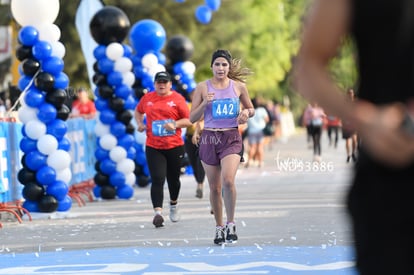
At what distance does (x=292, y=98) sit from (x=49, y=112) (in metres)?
71.0

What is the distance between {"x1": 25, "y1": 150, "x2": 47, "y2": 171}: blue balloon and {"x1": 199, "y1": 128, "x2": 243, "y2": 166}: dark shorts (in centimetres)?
433

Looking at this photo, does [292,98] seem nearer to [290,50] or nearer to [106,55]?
[290,50]

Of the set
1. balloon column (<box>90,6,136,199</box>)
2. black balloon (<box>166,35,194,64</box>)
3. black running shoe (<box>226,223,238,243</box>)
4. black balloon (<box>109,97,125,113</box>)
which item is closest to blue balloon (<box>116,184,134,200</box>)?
balloon column (<box>90,6,136,199</box>)

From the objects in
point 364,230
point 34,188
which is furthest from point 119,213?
point 364,230

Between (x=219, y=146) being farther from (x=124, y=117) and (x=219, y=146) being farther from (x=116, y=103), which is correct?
(x=124, y=117)

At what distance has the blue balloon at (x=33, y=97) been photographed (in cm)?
1445

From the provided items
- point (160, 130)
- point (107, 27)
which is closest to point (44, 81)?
point (160, 130)

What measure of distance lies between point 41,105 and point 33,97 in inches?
7.7

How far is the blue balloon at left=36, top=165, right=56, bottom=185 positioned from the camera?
47.8 ft

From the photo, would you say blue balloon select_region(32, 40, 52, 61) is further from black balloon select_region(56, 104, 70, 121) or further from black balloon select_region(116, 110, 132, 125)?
black balloon select_region(116, 110, 132, 125)

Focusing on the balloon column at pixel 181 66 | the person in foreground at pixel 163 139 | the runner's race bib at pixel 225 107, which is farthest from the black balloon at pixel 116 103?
the runner's race bib at pixel 225 107

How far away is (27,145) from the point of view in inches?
575

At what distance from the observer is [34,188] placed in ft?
47.7

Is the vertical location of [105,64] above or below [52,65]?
above
